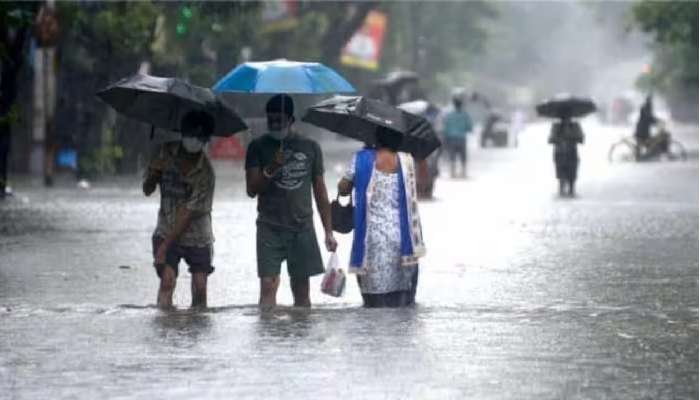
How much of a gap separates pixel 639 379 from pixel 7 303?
5841 mm

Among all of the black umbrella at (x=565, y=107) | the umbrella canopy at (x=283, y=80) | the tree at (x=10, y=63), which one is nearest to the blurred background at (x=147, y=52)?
the tree at (x=10, y=63)

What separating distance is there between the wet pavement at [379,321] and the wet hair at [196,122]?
117 cm

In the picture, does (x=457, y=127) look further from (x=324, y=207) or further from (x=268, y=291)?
(x=268, y=291)

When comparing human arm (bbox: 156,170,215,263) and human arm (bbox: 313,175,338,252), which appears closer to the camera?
human arm (bbox: 156,170,215,263)

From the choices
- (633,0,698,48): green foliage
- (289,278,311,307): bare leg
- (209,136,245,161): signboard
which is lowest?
(289,278,311,307): bare leg

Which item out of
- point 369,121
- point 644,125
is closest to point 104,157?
point 644,125

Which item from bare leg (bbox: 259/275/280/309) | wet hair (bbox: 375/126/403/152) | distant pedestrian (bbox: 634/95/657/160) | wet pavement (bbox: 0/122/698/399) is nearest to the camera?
wet pavement (bbox: 0/122/698/399)

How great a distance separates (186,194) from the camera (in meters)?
12.8

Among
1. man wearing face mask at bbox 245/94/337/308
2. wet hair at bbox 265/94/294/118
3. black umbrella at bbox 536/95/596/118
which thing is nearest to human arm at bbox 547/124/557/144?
black umbrella at bbox 536/95/596/118

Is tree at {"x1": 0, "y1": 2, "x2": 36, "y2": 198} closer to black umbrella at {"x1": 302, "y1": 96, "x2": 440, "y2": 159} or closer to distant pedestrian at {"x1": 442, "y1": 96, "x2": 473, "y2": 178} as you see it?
distant pedestrian at {"x1": 442, "y1": 96, "x2": 473, "y2": 178}

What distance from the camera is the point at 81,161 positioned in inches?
1405

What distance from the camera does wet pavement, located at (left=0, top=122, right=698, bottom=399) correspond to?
33.0ft

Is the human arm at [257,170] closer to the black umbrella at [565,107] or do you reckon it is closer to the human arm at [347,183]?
the human arm at [347,183]

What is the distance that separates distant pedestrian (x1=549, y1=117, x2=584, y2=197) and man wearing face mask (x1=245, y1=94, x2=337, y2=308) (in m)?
18.8
